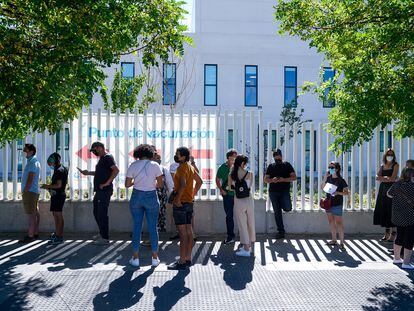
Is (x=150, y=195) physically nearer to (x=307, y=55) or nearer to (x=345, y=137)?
(x=345, y=137)

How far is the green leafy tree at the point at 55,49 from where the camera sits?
709 cm

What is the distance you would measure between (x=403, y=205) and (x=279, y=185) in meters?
2.77

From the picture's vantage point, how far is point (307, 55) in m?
30.7

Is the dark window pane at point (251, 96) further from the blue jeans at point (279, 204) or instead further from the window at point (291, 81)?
the blue jeans at point (279, 204)

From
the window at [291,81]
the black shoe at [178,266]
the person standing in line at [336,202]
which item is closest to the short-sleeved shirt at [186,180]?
the black shoe at [178,266]

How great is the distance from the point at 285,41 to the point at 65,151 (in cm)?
2238

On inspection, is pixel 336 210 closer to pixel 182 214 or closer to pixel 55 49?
pixel 182 214

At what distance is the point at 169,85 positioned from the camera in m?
27.1

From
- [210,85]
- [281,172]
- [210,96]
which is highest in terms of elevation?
[210,85]

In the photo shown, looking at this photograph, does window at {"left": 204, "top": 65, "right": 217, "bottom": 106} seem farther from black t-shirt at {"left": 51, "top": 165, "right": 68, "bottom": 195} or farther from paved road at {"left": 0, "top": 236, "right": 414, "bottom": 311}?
paved road at {"left": 0, "top": 236, "right": 414, "bottom": 311}

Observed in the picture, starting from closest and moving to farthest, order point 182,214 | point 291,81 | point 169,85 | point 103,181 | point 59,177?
point 182,214 < point 103,181 < point 59,177 < point 169,85 < point 291,81

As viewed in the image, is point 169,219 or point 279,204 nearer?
point 279,204

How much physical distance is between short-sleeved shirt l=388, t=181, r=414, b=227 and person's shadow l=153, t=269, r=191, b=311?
3.28m

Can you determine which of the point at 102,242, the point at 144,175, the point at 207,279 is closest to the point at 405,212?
the point at 207,279
